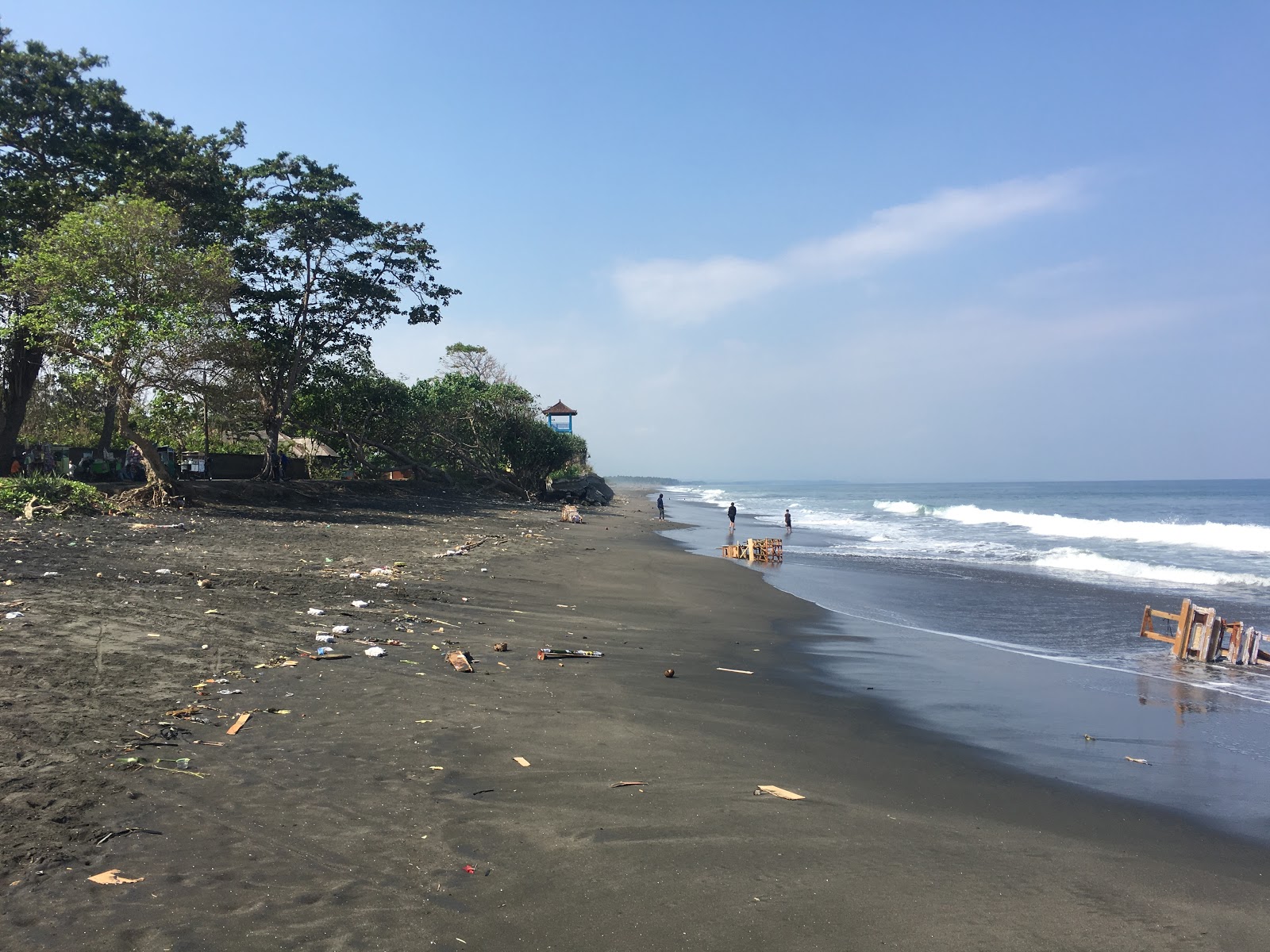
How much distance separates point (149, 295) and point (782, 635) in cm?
1913

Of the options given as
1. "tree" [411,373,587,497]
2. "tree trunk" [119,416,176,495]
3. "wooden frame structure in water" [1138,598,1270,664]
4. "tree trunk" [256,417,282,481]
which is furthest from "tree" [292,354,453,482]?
"wooden frame structure in water" [1138,598,1270,664]

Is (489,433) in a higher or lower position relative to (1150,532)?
higher

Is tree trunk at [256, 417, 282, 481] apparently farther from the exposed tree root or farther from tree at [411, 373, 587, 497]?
tree at [411, 373, 587, 497]

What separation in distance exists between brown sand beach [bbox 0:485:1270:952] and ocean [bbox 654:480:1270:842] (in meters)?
0.84

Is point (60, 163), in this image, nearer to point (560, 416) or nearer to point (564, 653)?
point (564, 653)

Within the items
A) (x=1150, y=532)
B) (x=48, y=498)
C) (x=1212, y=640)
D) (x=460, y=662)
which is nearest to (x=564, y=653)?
(x=460, y=662)

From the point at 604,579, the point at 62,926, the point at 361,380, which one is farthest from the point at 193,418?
the point at 62,926

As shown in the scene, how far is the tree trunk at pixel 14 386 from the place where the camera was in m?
24.3

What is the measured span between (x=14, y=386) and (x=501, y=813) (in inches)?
1133

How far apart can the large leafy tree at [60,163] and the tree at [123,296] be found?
311 centimetres

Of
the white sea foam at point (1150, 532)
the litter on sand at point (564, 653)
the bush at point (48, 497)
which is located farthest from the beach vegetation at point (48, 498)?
the white sea foam at point (1150, 532)

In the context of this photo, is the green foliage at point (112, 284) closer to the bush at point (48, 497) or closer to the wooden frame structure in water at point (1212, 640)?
the bush at point (48, 497)

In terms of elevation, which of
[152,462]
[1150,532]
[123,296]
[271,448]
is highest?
[123,296]

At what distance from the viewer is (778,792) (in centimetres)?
517
